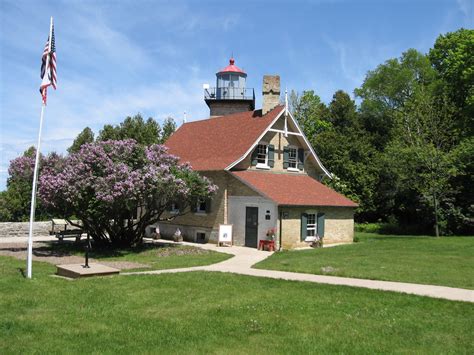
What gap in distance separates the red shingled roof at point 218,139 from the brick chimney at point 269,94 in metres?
0.55

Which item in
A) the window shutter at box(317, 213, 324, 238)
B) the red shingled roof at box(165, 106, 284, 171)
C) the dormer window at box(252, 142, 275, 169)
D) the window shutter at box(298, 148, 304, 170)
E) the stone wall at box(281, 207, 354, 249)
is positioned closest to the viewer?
the stone wall at box(281, 207, 354, 249)

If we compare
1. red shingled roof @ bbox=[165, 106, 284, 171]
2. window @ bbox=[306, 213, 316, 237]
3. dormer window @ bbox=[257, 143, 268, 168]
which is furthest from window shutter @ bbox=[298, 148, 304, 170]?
window @ bbox=[306, 213, 316, 237]

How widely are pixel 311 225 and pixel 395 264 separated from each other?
904cm

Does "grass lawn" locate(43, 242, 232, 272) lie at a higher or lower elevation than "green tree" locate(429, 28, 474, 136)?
lower

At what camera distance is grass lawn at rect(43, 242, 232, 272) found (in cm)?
1722

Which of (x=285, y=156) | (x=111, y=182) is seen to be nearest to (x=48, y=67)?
(x=111, y=182)

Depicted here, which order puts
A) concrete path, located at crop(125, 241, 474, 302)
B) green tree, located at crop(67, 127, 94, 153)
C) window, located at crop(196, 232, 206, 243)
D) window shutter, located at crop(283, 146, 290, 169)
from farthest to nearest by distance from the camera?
green tree, located at crop(67, 127, 94, 153)
window shutter, located at crop(283, 146, 290, 169)
window, located at crop(196, 232, 206, 243)
concrete path, located at crop(125, 241, 474, 302)

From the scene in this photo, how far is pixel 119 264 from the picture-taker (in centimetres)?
1697

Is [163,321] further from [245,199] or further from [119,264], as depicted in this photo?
[245,199]

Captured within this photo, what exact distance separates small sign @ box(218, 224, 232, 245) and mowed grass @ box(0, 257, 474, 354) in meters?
12.0

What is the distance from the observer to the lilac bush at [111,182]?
62.6 ft

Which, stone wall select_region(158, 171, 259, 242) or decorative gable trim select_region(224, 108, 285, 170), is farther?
decorative gable trim select_region(224, 108, 285, 170)

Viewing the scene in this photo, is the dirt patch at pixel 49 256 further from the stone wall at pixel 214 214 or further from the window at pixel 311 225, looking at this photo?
the window at pixel 311 225

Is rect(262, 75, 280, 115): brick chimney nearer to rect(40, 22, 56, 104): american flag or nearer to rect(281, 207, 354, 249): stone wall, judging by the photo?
rect(281, 207, 354, 249): stone wall
